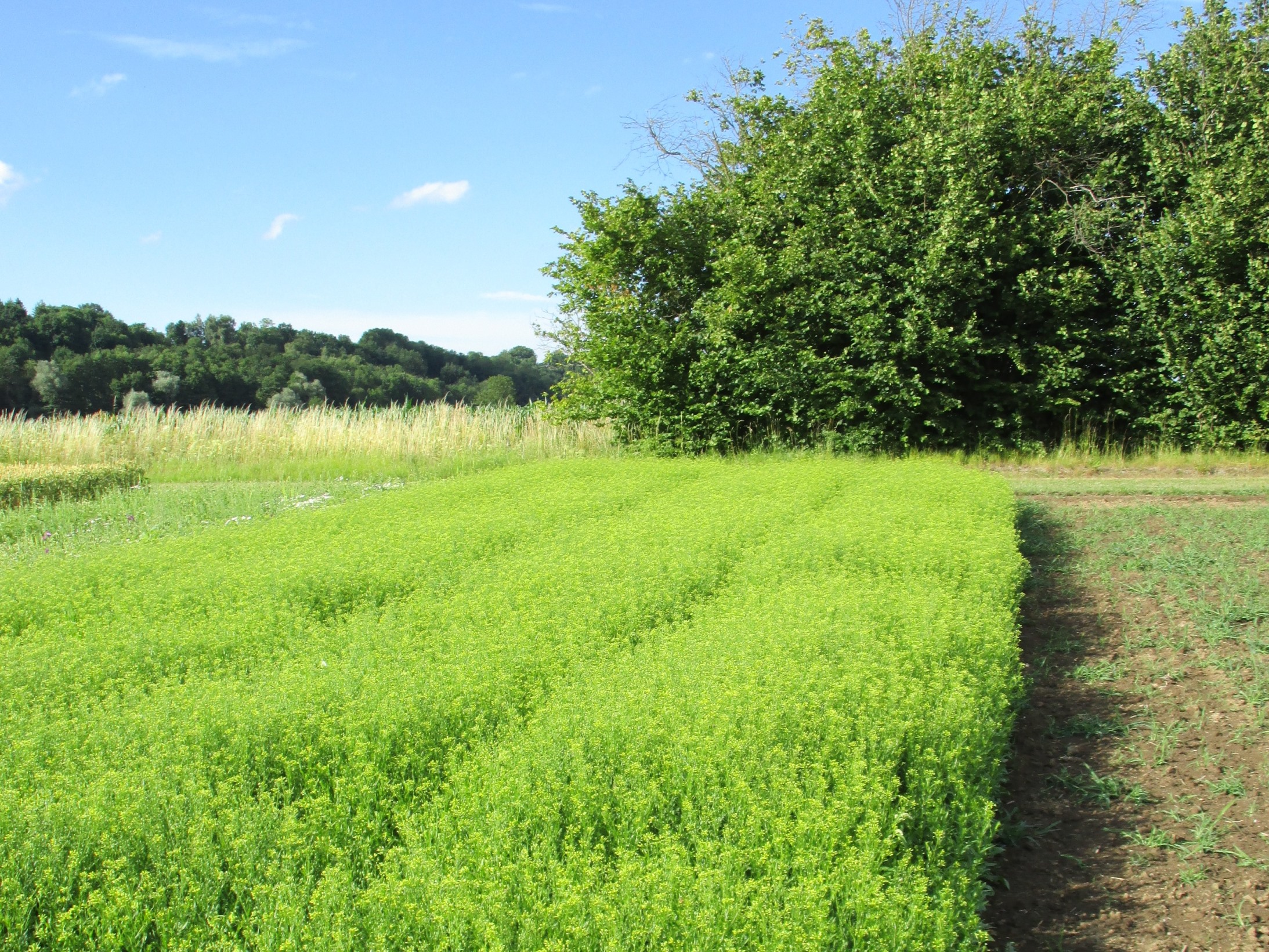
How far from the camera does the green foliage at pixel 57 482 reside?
39.4ft

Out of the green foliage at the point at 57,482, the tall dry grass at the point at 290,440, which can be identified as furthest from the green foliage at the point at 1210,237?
the green foliage at the point at 57,482

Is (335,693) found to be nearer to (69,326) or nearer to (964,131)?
(964,131)

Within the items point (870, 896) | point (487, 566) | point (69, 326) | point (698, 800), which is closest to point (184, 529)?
point (487, 566)

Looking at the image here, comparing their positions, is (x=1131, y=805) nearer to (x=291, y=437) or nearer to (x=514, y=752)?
(x=514, y=752)

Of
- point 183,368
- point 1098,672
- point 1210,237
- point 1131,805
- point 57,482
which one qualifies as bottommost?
point 1131,805

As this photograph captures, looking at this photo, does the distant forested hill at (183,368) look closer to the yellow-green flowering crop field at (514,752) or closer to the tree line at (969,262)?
the tree line at (969,262)

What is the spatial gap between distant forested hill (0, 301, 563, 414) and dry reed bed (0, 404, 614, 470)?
16329 mm

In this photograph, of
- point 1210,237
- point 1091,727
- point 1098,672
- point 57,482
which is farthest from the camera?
point 1210,237

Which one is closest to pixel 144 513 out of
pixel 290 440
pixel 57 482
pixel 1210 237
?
pixel 57 482

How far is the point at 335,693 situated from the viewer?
13.4 feet

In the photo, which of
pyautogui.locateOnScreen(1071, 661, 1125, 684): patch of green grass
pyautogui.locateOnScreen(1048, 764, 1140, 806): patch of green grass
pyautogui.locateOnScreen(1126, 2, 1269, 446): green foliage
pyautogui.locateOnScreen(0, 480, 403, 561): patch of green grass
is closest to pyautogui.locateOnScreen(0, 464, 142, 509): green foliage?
pyautogui.locateOnScreen(0, 480, 403, 561): patch of green grass

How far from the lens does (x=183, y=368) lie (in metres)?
39.9

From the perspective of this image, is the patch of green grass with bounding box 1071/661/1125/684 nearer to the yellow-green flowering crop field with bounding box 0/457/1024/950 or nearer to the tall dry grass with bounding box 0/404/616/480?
the yellow-green flowering crop field with bounding box 0/457/1024/950

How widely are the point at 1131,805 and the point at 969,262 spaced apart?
11.5 metres
